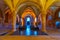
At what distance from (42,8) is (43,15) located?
104cm

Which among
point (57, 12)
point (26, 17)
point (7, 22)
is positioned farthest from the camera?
point (26, 17)

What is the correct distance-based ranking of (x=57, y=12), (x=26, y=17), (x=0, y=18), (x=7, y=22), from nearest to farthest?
(x=0, y=18) < (x=57, y=12) < (x=7, y=22) < (x=26, y=17)

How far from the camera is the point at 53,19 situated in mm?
30453

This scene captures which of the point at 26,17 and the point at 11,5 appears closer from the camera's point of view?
the point at 11,5

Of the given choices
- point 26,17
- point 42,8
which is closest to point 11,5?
point 42,8

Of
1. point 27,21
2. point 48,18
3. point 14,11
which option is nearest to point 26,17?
point 27,21

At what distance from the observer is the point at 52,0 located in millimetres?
18109

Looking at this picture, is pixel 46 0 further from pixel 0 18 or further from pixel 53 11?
pixel 0 18

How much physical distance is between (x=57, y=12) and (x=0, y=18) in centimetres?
1243

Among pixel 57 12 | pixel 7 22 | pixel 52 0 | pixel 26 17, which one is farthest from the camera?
pixel 26 17

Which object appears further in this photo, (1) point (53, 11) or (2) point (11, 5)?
(1) point (53, 11)

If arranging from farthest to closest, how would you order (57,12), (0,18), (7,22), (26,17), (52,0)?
1. (26,17)
2. (7,22)
3. (57,12)
4. (0,18)
5. (52,0)

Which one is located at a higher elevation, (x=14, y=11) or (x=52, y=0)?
(x=52, y=0)

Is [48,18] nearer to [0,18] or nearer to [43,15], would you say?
[0,18]
